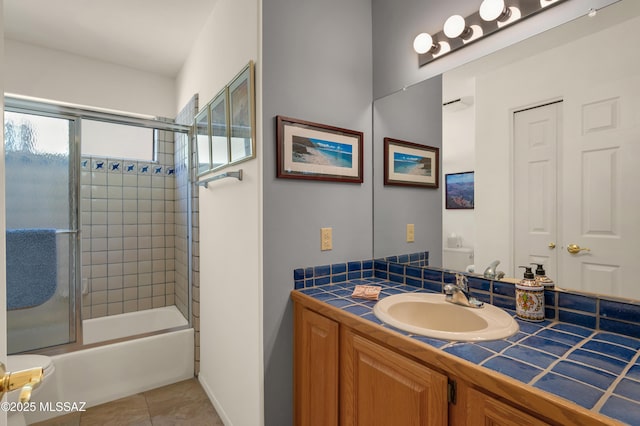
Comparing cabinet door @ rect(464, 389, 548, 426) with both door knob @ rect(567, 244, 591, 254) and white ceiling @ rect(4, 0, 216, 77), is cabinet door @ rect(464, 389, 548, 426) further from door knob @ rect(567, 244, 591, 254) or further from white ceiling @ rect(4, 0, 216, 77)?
white ceiling @ rect(4, 0, 216, 77)

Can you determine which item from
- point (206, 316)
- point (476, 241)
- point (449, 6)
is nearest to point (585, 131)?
point (476, 241)

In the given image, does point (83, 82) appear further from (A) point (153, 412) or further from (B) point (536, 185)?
(B) point (536, 185)

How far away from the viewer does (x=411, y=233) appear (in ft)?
5.60

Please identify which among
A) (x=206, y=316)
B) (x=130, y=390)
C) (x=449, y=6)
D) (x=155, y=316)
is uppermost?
(x=449, y=6)

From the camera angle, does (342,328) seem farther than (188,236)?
No

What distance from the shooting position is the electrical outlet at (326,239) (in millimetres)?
1609

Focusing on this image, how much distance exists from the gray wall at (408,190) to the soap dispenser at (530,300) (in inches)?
17.6

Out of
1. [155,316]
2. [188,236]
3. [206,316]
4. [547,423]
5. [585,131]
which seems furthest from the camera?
[155,316]

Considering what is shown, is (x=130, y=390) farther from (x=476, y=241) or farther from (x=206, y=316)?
(x=476, y=241)

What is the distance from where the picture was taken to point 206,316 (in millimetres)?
2223

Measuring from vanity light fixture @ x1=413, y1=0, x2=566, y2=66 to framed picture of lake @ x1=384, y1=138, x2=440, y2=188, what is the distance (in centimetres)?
43

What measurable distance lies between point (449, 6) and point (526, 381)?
1.54 metres

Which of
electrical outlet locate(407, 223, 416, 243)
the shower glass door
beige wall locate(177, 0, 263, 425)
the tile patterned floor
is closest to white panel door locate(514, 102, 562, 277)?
electrical outlet locate(407, 223, 416, 243)

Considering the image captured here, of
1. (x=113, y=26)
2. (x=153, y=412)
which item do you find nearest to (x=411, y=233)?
(x=153, y=412)
